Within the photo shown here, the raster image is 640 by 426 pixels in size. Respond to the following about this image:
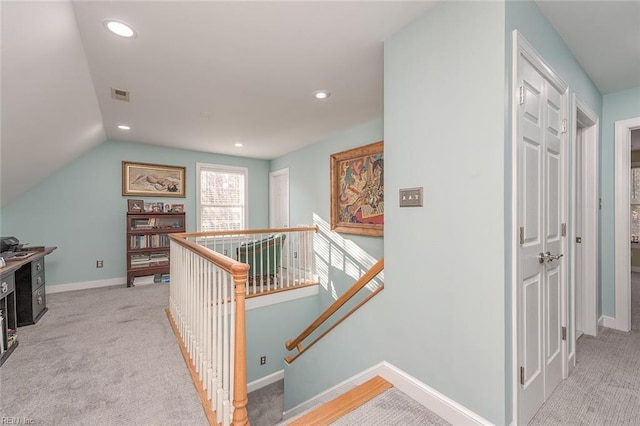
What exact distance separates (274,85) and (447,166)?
1.88 metres

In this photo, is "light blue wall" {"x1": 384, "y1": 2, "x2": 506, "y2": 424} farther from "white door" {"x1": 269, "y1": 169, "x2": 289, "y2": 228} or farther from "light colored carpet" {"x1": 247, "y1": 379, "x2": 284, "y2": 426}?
"white door" {"x1": 269, "y1": 169, "x2": 289, "y2": 228}

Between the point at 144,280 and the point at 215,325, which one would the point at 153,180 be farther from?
the point at 215,325

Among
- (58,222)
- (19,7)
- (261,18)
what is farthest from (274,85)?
(58,222)

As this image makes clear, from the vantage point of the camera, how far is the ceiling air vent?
2.85m

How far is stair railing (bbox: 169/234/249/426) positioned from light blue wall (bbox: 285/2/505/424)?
100 cm

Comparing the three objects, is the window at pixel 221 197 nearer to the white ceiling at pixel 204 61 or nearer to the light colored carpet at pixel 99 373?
the white ceiling at pixel 204 61

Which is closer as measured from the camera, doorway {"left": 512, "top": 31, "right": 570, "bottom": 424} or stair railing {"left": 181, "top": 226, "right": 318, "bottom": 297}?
doorway {"left": 512, "top": 31, "right": 570, "bottom": 424}

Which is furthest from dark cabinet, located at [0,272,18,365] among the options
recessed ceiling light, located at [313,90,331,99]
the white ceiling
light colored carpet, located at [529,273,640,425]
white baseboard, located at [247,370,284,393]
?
light colored carpet, located at [529,273,640,425]

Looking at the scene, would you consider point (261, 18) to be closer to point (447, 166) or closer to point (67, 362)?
point (447, 166)

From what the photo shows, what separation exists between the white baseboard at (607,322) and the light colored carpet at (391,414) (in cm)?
242

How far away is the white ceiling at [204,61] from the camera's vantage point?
1703 mm

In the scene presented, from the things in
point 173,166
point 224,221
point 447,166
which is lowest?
point 224,221

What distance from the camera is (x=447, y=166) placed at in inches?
63.4

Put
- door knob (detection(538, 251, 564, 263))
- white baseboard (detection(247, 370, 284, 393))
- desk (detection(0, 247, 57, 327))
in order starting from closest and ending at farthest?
door knob (detection(538, 251, 564, 263)) → desk (detection(0, 247, 57, 327)) → white baseboard (detection(247, 370, 284, 393))
